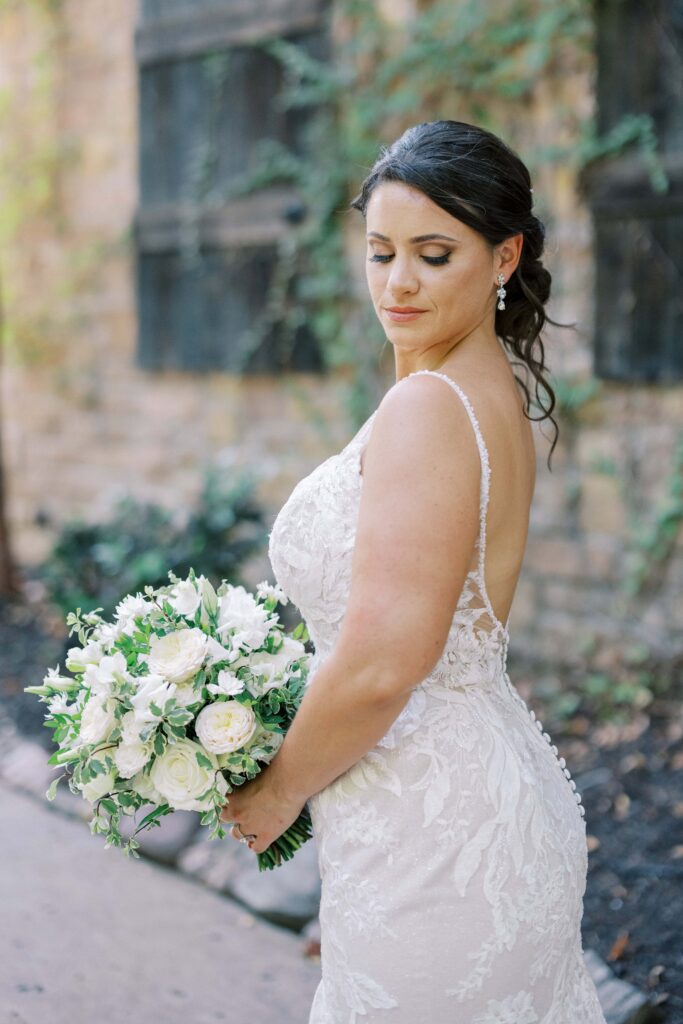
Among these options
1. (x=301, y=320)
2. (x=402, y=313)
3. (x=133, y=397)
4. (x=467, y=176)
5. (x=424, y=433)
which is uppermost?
(x=467, y=176)

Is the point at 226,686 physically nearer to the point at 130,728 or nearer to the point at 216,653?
the point at 216,653

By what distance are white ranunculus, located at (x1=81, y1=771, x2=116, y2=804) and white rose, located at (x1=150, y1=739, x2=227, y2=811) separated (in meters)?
0.06

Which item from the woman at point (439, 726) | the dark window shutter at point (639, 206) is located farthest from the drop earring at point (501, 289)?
the dark window shutter at point (639, 206)

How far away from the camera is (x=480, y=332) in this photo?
1.83m

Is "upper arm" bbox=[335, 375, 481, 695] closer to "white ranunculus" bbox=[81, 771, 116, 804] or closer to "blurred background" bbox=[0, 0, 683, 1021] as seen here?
"white ranunculus" bbox=[81, 771, 116, 804]

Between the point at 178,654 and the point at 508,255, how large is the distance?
0.84 meters

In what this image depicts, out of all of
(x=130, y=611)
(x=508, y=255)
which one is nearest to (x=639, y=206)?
(x=508, y=255)

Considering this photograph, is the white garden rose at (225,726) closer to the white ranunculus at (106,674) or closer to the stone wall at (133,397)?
the white ranunculus at (106,674)

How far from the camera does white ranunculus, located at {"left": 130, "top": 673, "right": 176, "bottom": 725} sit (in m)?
1.68

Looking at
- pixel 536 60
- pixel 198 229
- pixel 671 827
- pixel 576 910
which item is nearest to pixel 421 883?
pixel 576 910

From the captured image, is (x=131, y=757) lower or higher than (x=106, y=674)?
lower

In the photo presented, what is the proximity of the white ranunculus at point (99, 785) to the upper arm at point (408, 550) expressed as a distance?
427 millimetres

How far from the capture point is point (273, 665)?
6.02 ft

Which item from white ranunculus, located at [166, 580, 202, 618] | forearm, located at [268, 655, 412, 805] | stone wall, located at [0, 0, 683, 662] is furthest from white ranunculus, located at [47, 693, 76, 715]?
stone wall, located at [0, 0, 683, 662]
